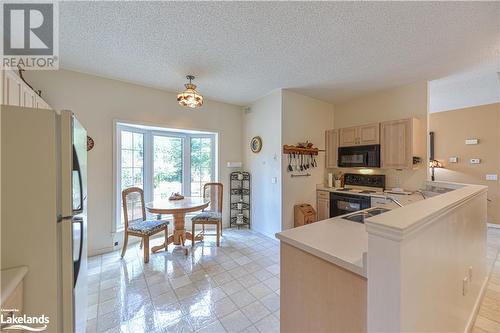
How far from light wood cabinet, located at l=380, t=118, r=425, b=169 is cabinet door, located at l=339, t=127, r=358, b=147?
472 millimetres

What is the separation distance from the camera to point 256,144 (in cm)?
419

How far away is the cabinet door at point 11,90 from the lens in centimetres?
171

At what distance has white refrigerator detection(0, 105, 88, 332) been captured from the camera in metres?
1.04

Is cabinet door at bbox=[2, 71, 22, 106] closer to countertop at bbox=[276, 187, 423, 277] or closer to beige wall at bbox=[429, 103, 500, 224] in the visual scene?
countertop at bbox=[276, 187, 423, 277]

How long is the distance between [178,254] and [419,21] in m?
3.97

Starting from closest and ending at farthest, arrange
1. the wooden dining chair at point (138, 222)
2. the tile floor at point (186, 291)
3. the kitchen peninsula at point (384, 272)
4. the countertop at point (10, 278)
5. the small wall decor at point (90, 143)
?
the kitchen peninsula at point (384, 272), the countertop at point (10, 278), the tile floor at point (186, 291), the wooden dining chair at point (138, 222), the small wall decor at point (90, 143)

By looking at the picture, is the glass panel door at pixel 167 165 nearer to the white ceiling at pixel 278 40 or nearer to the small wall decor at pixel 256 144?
the white ceiling at pixel 278 40

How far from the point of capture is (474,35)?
6.78 feet

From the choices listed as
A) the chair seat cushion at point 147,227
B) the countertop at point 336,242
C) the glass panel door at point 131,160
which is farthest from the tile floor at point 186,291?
the glass panel door at point 131,160

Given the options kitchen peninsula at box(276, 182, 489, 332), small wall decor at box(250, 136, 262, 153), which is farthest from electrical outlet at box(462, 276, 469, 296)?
small wall decor at box(250, 136, 262, 153)

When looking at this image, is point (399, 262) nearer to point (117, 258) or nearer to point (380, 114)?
point (117, 258)

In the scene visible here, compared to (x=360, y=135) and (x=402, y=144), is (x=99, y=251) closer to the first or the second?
(x=360, y=135)

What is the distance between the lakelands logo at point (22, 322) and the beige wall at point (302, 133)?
3.07 metres

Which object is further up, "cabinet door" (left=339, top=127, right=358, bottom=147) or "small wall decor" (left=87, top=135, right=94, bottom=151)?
"cabinet door" (left=339, top=127, right=358, bottom=147)
